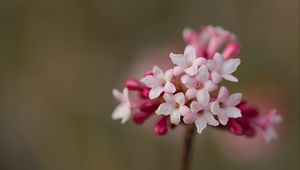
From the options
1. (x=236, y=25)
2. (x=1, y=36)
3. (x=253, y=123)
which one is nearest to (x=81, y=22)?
(x=1, y=36)

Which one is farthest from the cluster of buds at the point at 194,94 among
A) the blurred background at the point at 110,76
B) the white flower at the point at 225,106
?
the blurred background at the point at 110,76

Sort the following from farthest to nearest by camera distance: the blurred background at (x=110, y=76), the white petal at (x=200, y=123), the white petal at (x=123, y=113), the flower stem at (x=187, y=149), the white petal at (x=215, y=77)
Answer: the blurred background at (x=110, y=76)
the white petal at (x=123, y=113)
the flower stem at (x=187, y=149)
the white petal at (x=215, y=77)
the white petal at (x=200, y=123)

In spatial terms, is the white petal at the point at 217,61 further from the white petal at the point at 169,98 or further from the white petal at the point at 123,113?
the white petal at the point at 123,113

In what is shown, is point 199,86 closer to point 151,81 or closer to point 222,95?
point 222,95

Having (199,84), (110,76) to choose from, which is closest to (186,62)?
(199,84)

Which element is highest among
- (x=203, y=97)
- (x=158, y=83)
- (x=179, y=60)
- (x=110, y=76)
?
(x=110, y=76)

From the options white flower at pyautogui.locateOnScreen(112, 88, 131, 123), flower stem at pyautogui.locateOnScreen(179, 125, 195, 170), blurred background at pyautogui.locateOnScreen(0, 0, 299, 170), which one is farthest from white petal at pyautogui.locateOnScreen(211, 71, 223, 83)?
blurred background at pyautogui.locateOnScreen(0, 0, 299, 170)
